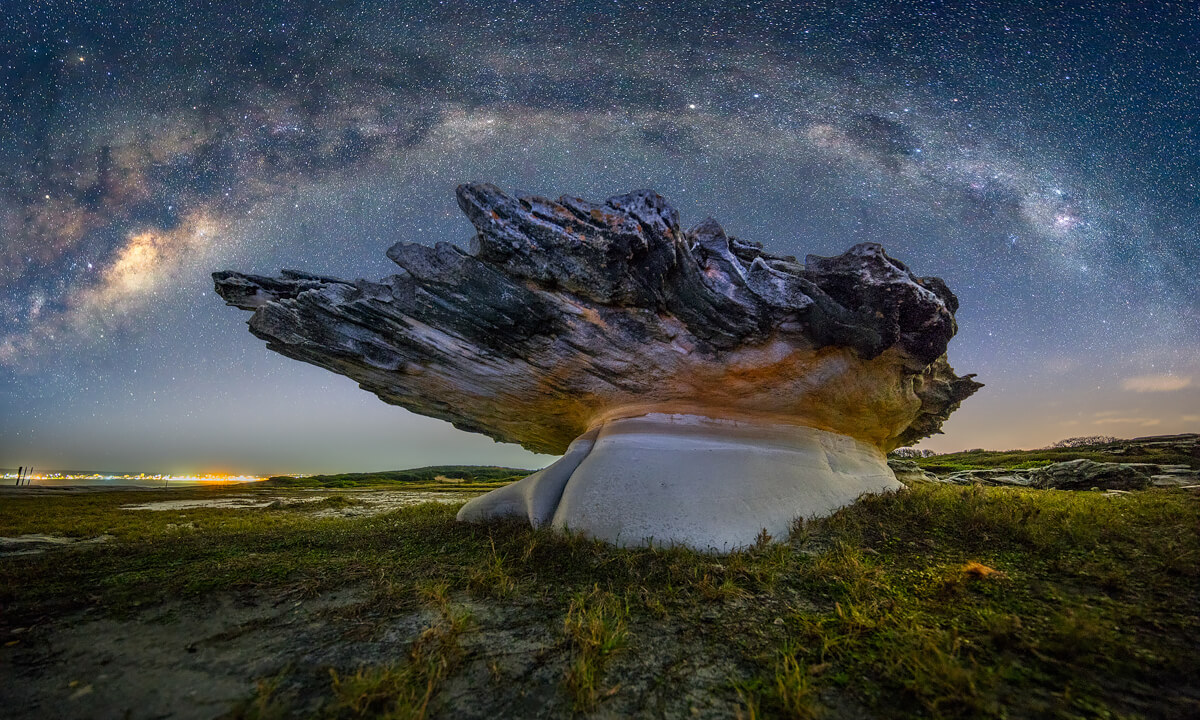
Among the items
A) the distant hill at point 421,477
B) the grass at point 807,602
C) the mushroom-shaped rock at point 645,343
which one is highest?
the mushroom-shaped rock at point 645,343

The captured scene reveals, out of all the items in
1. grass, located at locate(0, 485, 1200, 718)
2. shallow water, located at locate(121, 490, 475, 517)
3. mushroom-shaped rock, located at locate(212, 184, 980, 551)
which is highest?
mushroom-shaped rock, located at locate(212, 184, 980, 551)

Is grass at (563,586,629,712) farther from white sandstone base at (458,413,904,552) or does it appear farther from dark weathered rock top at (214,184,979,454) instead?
dark weathered rock top at (214,184,979,454)

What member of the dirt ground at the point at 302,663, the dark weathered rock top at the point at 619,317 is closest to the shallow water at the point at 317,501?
the dark weathered rock top at the point at 619,317

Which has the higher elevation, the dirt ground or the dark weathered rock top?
the dark weathered rock top

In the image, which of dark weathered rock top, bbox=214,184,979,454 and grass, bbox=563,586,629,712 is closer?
grass, bbox=563,586,629,712

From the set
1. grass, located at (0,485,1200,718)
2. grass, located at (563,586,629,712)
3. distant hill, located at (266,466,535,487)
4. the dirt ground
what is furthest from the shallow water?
distant hill, located at (266,466,535,487)

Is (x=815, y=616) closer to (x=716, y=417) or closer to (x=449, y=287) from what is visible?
(x=716, y=417)

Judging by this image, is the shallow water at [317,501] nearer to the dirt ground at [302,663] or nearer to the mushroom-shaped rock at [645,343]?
the mushroom-shaped rock at [645,343]
